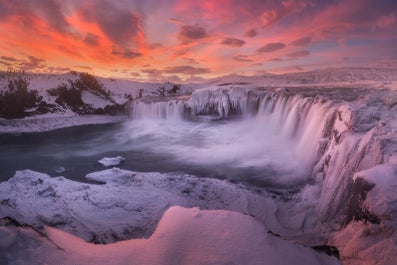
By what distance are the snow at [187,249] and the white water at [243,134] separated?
23.2 feet

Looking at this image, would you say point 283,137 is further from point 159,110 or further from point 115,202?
point 159,110

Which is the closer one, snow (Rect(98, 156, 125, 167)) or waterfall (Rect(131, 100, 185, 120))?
snow (Rect(98, 156, 125, 167))

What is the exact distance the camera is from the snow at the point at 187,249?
2.86 m

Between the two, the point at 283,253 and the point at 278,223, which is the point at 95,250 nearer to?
the point at 283,253

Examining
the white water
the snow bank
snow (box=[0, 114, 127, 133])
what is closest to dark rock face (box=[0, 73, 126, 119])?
snow (box=[0, 114, 127, 133])

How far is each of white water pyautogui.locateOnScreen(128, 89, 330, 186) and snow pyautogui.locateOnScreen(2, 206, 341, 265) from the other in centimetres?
707

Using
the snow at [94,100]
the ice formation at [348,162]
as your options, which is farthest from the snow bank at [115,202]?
the snow at [94,100]

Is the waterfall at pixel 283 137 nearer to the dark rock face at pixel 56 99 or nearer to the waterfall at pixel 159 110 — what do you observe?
the waterfall at pixel 159 110

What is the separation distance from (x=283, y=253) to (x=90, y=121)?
28805 millimetres

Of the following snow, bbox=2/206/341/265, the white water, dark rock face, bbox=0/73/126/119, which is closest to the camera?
Answer: snow, bbox=2/206/341/265

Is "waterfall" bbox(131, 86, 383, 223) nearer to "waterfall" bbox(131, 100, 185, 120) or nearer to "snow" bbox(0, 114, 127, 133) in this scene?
"waterfall" bbox(131, 100, 185, 120)

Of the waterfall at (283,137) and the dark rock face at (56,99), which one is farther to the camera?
the dark rock face at (56,99)

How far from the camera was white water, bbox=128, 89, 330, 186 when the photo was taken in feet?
38.5

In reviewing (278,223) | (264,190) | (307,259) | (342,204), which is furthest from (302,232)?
(307,259)
